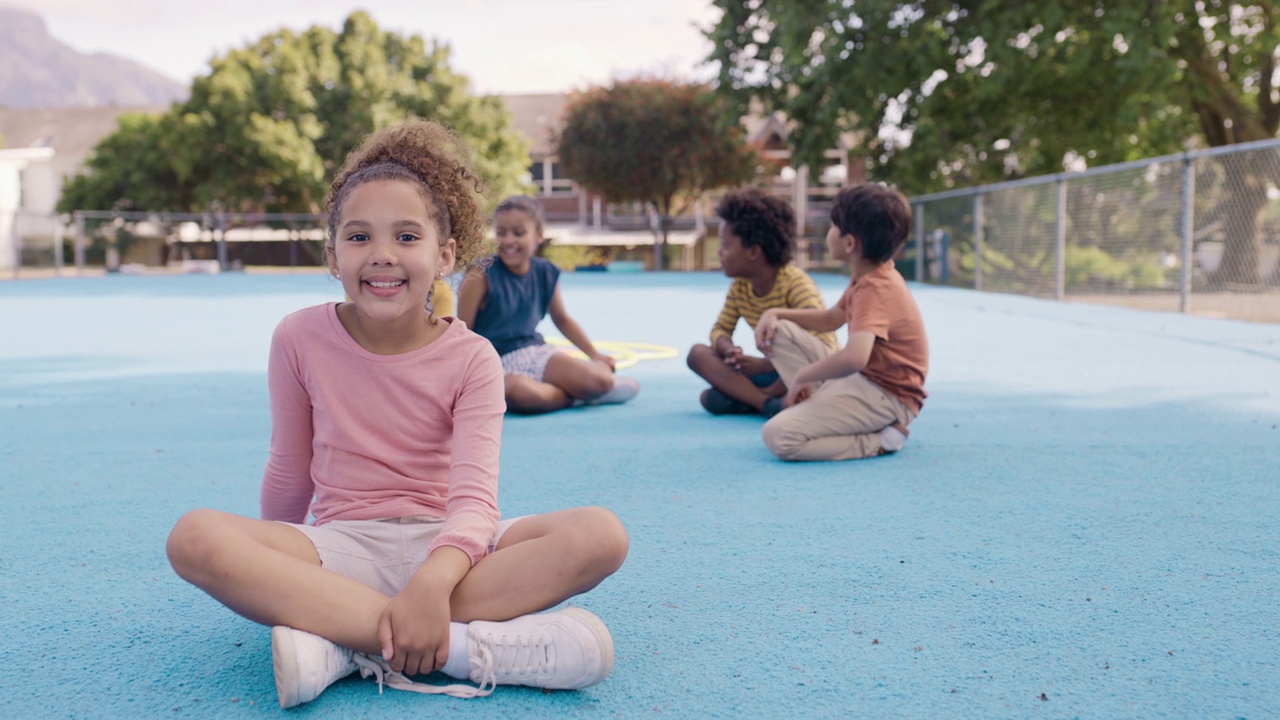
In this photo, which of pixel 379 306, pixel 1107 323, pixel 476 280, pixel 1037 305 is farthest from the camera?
pixel 1037 305

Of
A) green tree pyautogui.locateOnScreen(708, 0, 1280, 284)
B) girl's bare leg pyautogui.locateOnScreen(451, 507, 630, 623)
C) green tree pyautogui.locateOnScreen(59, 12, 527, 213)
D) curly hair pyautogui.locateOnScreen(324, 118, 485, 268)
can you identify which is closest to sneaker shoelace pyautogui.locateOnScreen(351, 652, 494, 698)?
girl's bare leg pyautogui.locateOnScreen(451, 507, 630, 623)

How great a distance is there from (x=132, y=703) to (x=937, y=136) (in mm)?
17534

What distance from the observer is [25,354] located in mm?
7656

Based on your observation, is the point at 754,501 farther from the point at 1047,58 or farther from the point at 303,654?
the point at 1047,58

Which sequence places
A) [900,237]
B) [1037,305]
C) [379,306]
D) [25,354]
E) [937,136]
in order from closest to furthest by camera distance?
[379,306]
[900,237]
[25,354]
[1037,305]
[937,136]

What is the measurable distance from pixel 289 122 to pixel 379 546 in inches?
1081

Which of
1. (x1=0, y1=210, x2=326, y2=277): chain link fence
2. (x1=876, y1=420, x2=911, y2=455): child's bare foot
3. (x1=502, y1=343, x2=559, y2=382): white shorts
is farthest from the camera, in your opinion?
(x1=0, y1=210, x2=326, y2=277): chain link fence

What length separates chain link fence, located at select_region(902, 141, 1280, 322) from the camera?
1214cm

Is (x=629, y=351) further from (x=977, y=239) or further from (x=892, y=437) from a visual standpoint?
(x=977, y=239)

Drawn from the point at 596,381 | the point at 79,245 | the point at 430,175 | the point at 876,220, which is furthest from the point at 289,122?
the point at 430,175

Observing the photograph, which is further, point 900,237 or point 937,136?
point 937,136

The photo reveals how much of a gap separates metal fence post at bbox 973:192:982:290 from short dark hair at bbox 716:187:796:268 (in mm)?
12531

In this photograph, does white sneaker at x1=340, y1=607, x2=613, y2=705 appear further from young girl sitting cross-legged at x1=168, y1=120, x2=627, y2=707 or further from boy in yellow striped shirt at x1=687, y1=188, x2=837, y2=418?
boy in yellow striped shirt at x1=687, y1=188, x2=837, y2=418

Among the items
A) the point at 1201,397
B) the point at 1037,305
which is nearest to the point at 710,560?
the point at 1201,397
